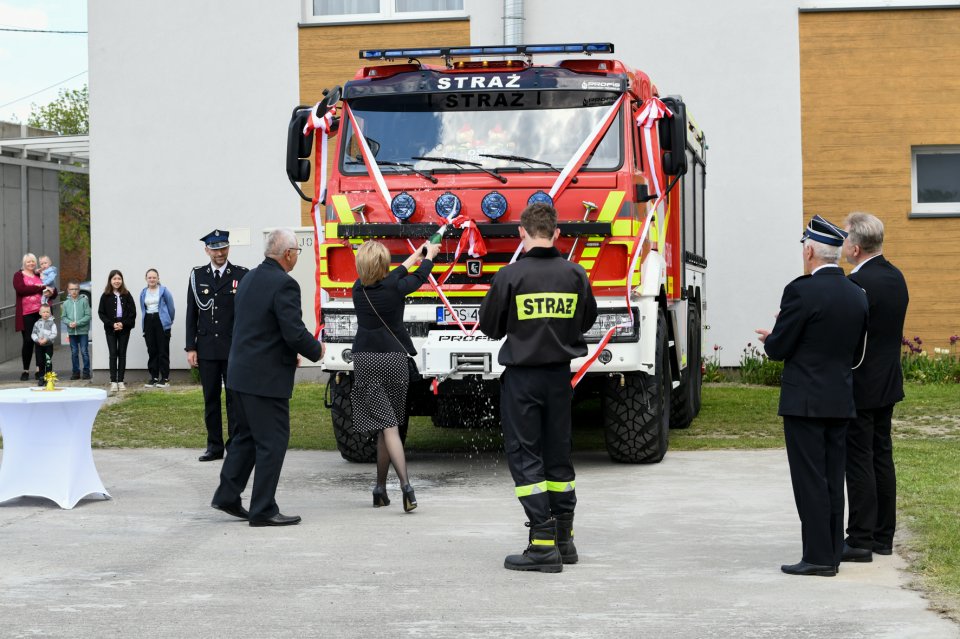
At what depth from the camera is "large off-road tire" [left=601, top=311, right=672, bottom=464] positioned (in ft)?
36.0

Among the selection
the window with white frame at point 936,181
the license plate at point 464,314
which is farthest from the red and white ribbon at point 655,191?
the window with white frame at point 936,181

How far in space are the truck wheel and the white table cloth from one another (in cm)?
231

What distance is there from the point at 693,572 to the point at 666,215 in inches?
209

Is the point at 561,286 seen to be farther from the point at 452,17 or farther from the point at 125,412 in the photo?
the point at 452,17

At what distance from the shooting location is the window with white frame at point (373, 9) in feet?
68.7

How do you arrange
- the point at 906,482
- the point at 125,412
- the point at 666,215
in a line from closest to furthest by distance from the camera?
the point at 906,482 → the point at 666,215 → the point at 125,412

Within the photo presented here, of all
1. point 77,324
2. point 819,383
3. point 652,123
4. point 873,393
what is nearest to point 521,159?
point 652,123

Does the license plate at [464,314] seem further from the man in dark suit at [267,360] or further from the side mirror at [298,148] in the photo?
the man in dark suit at [267,360]

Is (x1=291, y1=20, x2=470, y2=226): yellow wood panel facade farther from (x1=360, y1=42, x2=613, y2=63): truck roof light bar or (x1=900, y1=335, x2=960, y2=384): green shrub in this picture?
(x1=360, y1=42, x2=613, y2=63): truck roof light bar

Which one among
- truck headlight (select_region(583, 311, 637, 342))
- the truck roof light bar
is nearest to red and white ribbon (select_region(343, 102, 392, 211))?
the truck roof light bar

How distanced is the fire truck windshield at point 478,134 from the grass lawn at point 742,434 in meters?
3.22

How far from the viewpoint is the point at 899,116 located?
782 inches

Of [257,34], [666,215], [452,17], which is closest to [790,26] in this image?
[452,17]

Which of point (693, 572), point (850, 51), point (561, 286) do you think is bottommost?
point (693, 572)
